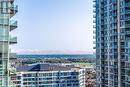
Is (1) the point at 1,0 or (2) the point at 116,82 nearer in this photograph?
(1) the point at 1,0

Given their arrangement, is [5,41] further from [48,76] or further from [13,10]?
[48,76]

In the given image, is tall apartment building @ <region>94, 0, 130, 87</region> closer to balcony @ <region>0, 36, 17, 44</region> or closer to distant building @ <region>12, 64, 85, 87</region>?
balcony @ <region>0, 36, 17, 44</region>

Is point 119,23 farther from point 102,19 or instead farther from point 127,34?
point 102,19

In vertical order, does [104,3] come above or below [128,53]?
above

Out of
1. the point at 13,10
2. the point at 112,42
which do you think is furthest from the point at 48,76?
the point at 13,10

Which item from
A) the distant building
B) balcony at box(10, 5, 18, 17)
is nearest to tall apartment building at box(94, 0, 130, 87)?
balcony at box(10, 5, 18, 17)

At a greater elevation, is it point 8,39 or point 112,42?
point 112,42

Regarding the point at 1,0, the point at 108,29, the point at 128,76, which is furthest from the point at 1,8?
the point at 108,29
